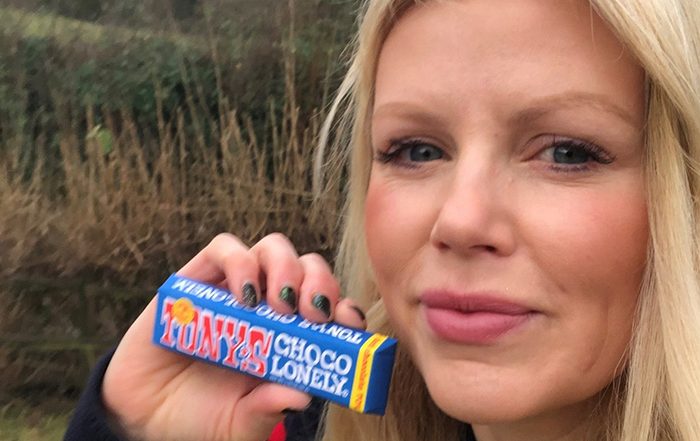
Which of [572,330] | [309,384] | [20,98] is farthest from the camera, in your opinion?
[20,98]

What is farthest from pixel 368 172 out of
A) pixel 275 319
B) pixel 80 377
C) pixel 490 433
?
pixel 80 377

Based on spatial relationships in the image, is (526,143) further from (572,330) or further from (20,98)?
(20,98)

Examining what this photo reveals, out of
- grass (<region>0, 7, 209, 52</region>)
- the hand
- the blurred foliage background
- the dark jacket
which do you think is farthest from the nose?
grass (<region>0, 7, 209, 52</region>)

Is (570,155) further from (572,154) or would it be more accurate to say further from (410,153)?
(410,153)

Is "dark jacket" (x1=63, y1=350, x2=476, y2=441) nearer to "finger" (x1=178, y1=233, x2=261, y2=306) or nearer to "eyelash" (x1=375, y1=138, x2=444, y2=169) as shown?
"finger" (x1=178, y1=233, x2=261, y2=306)

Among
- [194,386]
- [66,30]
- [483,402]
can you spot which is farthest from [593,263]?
[66,30]

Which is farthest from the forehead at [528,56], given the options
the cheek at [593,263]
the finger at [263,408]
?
the finger at [263,408]
